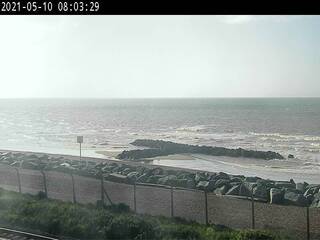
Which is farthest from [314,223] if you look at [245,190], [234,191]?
[234,191]

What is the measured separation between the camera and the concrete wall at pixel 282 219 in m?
14.2

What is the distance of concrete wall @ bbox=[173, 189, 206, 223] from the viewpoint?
15.8 m

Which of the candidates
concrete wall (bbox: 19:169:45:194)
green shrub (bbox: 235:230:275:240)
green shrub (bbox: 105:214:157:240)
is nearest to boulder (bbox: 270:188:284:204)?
green shrub (bbox: 235:230:275:240)

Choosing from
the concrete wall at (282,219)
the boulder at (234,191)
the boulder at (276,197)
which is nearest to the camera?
the concrete wall at (282,219)

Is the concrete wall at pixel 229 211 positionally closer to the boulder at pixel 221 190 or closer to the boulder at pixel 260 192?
the boulder at pixel 260 192

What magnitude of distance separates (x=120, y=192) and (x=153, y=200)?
2240 millimetres

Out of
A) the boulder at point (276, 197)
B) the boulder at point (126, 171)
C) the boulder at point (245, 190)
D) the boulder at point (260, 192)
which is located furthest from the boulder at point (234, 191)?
the boulder at point (126, 171)

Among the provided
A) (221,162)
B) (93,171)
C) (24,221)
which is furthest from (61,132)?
(24,221)

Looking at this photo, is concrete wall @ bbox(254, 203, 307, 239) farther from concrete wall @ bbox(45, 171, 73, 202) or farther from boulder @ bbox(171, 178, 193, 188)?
concrete wall @ bbox(45, 171, 73, 202)

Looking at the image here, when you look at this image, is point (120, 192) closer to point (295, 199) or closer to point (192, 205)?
point (192, 205)

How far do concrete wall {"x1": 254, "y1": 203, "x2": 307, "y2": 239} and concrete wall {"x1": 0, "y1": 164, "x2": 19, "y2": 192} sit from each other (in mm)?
11007
